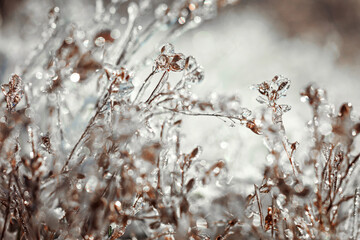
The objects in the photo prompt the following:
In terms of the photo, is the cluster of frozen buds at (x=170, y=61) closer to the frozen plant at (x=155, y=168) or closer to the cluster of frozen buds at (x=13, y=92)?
the frozen plant at (x=155, y=168)

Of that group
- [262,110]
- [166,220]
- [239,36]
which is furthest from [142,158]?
[239,36]

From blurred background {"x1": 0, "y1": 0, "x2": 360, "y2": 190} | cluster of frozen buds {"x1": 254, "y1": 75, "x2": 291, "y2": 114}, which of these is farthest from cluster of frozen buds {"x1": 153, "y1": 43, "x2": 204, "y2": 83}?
blurred background {"x1": 0, "y1": 0, "x2": 360, "y2": 190}

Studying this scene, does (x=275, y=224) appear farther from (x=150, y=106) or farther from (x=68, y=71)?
(x=68, y=71)

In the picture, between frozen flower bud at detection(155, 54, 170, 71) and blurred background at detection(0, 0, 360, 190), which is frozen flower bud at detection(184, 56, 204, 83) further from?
blurred background at detection(0, 0, 360, 190)

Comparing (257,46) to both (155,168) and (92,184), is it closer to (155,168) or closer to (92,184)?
(155,168)

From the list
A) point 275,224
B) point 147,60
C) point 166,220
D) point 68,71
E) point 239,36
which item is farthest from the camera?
A: point 239,36

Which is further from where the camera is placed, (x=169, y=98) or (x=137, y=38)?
(x=137, y=38)
